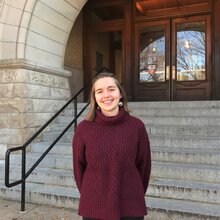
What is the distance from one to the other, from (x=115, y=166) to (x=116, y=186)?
0.40 ft

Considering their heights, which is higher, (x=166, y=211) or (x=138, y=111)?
(x=138, y=111)

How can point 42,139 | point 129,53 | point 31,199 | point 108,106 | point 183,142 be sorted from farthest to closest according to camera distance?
point 129,53 → point 42,139 → point 183,142 → point 31,199 → point 108,106

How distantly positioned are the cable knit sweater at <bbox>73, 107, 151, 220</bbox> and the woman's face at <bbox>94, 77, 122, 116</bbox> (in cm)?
5

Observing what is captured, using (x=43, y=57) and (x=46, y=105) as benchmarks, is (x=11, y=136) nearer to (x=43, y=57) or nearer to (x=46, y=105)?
(x=46, y=105)

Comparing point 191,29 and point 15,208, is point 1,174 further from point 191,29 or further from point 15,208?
point 191,29

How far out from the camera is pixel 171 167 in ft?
13.5

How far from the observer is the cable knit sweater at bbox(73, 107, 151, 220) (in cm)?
187

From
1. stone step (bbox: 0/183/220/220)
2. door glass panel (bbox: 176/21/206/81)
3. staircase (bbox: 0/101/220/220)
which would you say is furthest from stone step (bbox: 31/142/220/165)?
door glass panel (bbox: 176/21/206/81)

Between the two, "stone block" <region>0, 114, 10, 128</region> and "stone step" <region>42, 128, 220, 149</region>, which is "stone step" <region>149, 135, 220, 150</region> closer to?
"stone step" <region>42, 128, 220, 149</region>

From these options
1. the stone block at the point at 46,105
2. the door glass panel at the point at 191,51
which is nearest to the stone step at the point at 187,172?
the stone block at the point at 46,105

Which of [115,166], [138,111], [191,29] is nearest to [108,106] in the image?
[115,166]

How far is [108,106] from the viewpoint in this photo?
1978 mm

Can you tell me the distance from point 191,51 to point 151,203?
541cm

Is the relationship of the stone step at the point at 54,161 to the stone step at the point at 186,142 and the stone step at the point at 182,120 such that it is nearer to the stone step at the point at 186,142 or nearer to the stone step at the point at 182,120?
the stone step at the point at 186,142
